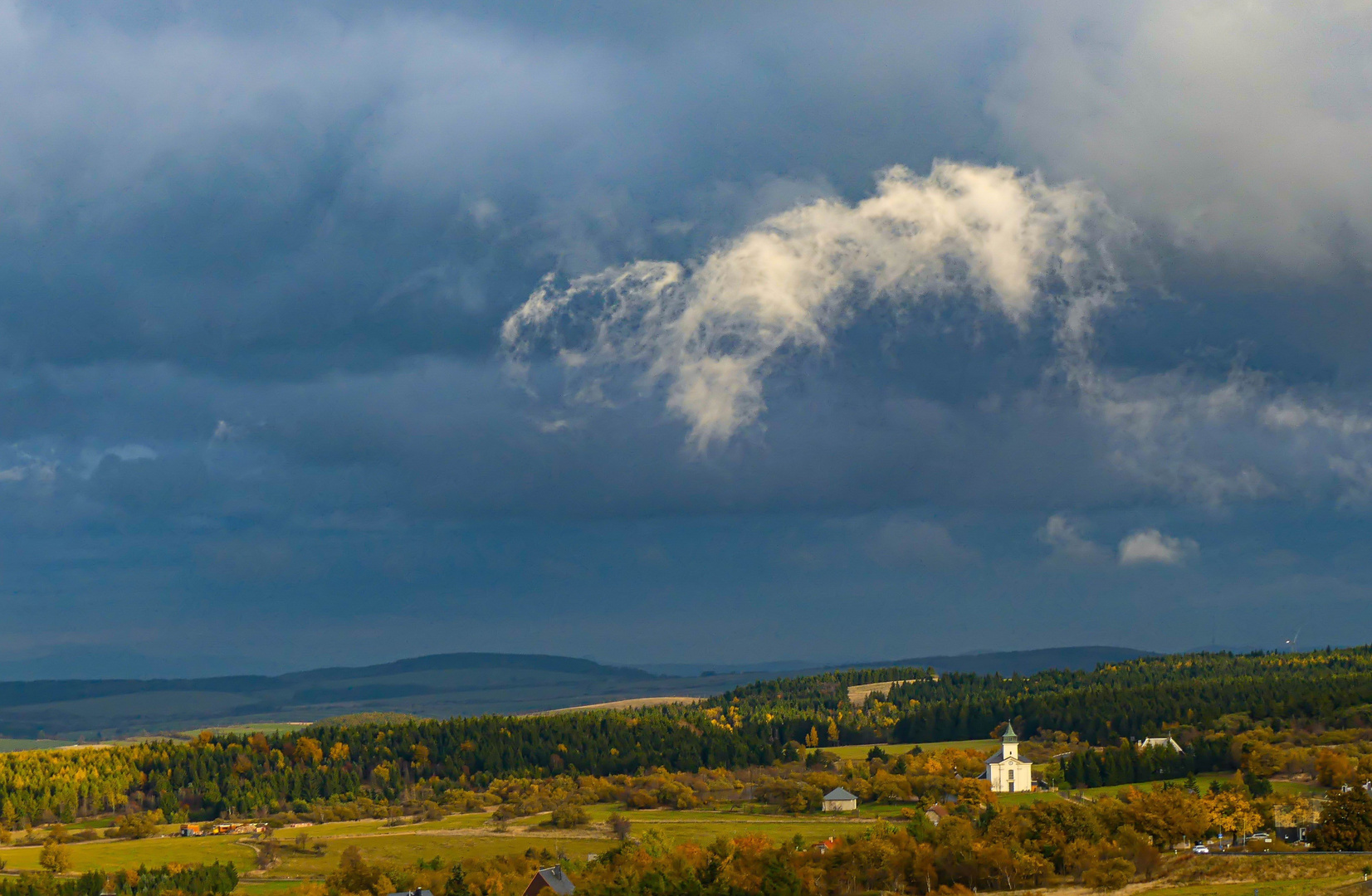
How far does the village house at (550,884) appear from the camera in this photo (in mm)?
129750

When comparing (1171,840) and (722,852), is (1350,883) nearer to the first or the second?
(1171,840)

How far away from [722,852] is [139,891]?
63259 millimetres

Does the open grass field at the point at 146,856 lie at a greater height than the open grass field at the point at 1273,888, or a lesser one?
lesser

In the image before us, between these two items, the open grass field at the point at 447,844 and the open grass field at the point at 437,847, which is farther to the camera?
the open grass field at the point at 437,847

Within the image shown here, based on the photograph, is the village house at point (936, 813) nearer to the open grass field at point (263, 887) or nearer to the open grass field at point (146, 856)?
the open grass field at point (263, 887)

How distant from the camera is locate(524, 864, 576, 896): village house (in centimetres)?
12975

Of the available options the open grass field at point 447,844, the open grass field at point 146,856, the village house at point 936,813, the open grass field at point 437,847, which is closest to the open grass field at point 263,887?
the open grass field at point 447,844

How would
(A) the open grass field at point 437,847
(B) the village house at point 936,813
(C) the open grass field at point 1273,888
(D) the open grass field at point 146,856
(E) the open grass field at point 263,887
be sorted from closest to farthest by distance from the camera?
(C) the open grass field at point 1273,888
(E) the open grass field at point 263,887
(B) the village house at point 936,813
(A) the open grass field at point 437,847
(D) the open grass field at point 146,856

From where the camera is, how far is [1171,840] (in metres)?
137

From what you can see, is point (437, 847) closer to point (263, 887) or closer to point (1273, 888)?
point (263, 887)

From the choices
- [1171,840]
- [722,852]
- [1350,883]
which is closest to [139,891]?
[722,852]

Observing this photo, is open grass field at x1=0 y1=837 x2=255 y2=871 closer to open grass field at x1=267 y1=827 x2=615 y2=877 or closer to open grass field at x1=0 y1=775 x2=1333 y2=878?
open grass field at x1=0 y1=775 x2=1333 y2=878

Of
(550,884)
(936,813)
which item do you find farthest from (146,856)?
(936,813)

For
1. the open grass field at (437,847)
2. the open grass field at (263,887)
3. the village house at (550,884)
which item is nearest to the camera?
the village house at (550,884)
